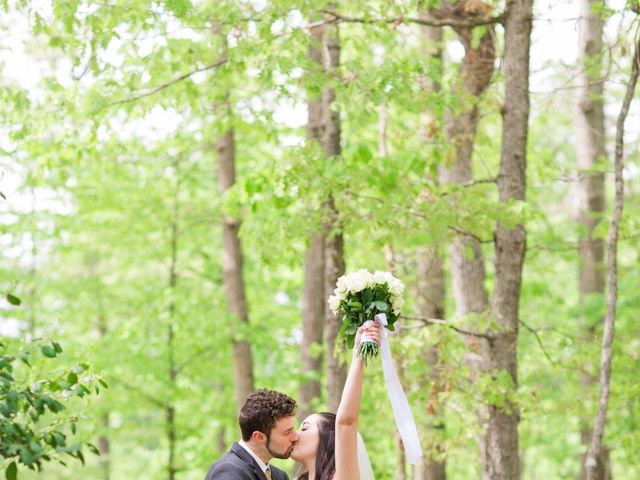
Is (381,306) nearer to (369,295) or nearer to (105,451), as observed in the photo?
(369,295)

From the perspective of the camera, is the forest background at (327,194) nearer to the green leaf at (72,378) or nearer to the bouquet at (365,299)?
the green leaf at (72,378)

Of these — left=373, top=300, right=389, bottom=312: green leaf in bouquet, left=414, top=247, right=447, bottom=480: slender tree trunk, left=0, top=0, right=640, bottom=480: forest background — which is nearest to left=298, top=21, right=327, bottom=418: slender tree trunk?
left=0, top=0, right=640, bottom=480: forest background

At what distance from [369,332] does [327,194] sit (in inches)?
122

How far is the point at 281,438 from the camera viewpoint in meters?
4.95

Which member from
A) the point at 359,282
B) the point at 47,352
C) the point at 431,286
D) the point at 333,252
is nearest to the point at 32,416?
the point at 47,352

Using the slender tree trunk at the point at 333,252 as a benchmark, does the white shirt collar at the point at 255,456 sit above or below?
below

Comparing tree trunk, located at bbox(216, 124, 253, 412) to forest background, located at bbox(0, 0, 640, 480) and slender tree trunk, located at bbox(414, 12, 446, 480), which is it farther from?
slender tree trunk, located at bbox(414, 12, 446, 480)

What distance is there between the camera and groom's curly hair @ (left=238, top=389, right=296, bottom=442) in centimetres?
494

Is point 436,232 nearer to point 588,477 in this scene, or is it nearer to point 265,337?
point 588,477

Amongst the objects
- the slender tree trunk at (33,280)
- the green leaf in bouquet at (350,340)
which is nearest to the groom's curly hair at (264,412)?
the green leaf in bouquet at (350,340)

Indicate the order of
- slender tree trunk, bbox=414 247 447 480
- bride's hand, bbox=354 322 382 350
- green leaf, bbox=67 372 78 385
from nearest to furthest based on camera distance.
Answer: green leaf, bbox=67 372 78 385
bride's hand, bbox=354 322 382 350
slender tree trunk, bbox=414 247 447 480

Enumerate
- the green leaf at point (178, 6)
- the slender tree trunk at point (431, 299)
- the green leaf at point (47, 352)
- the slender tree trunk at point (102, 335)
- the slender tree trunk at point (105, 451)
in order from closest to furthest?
the green leaf at point (47, 352), the green leaf at point (178, 6), the slender tree trunk at point (431, 299), the slender tree trunk at point (102, 335), the slender tree trunk at point (105, 451)

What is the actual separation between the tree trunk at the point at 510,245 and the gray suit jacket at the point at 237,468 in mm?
3185

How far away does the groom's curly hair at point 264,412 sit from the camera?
4941 millimetres
